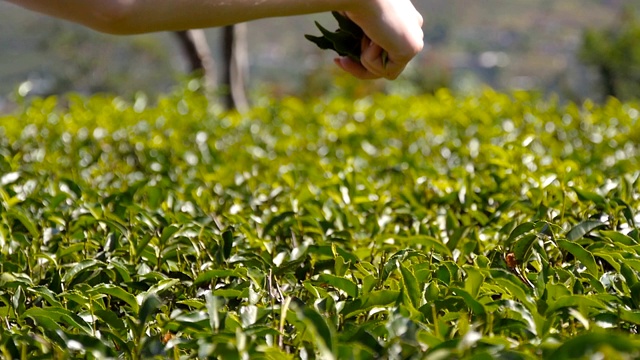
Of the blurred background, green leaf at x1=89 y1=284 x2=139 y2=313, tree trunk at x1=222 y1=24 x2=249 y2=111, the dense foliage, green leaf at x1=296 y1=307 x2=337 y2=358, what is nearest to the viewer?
green leaf at x1=296 y1=307 x2=337 y2=358

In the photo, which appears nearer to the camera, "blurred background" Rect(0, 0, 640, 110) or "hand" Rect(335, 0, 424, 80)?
"hand" Rect(335, 0, 424, 80)

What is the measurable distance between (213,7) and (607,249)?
860 millimetres

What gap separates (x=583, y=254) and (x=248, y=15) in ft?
2.36

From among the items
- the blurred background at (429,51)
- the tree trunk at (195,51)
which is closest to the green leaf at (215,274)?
the tree trunk at (195,51)

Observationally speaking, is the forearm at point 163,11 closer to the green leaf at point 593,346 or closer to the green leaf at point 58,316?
the green leaf at point 58,316

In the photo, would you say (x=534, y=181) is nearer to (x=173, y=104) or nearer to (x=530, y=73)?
(x=173, y=104)

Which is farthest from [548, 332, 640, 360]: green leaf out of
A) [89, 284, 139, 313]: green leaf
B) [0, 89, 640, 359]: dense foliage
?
[89, 284, 139, 313]: green leaf

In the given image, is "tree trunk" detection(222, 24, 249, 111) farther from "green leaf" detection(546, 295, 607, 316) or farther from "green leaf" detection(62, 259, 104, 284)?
"green leaf" detection(546, 295, 607, 316)

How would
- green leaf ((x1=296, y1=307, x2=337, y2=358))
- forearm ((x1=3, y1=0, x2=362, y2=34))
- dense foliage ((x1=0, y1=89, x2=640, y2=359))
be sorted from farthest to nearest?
forearm ((x1=3, y1=0, x2=362, y2=34)), dense foliage ((x1=0, y1=89, x2=640, y2=359)), green leaf ((x1=296, y1=307, x2=337, y2=358))

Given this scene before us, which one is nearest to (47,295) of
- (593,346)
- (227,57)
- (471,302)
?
(471,302)

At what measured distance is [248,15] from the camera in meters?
1.62

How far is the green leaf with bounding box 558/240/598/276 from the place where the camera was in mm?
1597

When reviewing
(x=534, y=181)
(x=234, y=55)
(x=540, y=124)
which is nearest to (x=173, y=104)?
(x=540, y=124)

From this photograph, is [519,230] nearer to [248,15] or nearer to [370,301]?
[370,301]
